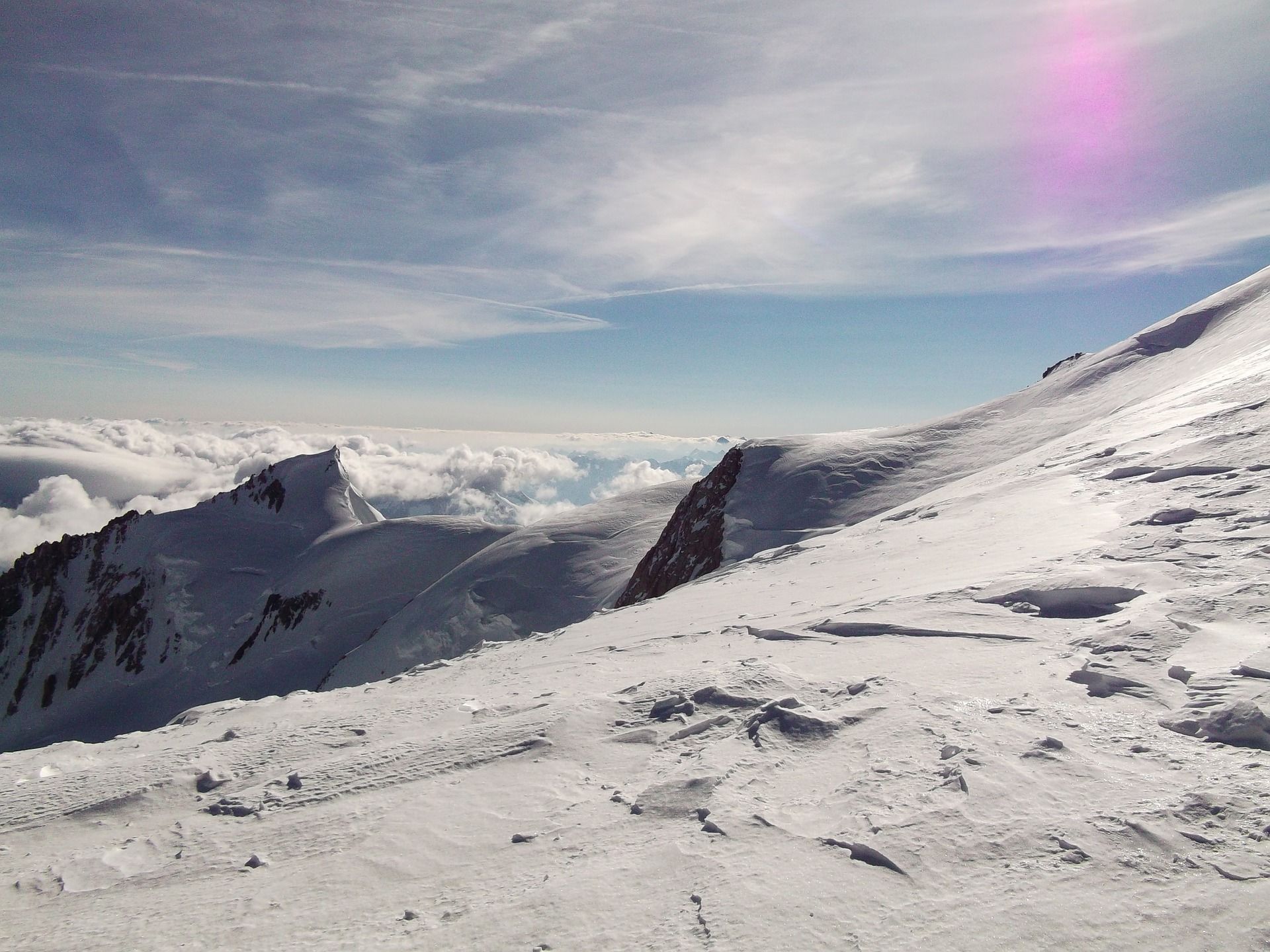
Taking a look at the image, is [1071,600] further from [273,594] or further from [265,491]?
[265,491]

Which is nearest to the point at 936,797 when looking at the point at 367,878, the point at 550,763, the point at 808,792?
Answer: the point at 808,792

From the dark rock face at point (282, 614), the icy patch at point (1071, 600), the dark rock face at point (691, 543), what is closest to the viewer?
the icy patch at point (1071, 600)

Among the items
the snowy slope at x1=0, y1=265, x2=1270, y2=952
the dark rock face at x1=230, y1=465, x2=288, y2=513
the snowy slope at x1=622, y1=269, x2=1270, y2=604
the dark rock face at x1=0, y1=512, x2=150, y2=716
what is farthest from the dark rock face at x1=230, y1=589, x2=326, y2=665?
the snowy slope at x1=0, y1=265, x2=1270, y2=952

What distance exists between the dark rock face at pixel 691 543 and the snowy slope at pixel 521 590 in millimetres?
5406

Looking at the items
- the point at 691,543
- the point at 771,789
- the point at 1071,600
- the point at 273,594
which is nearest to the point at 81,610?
the point at 273,594

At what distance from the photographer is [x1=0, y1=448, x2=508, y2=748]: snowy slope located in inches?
2094

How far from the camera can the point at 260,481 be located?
249 ft

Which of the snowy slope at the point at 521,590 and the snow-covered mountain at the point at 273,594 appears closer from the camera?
the snowy slope at the point at 521,590

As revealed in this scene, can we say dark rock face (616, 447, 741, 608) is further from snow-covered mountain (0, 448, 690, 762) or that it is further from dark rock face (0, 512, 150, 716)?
dark rock face (0, 512, 150, 716)

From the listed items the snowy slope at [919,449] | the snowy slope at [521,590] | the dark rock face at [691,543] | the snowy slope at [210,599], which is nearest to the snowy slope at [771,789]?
the snowy slope at [919,449]

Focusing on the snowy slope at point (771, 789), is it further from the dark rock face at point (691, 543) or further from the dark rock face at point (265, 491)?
the dark rock face at point (265, 491)

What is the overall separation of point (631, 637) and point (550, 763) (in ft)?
17.2

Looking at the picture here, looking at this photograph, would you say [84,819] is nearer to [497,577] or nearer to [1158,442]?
[1158,442]

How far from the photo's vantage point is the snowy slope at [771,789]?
3582 mm
